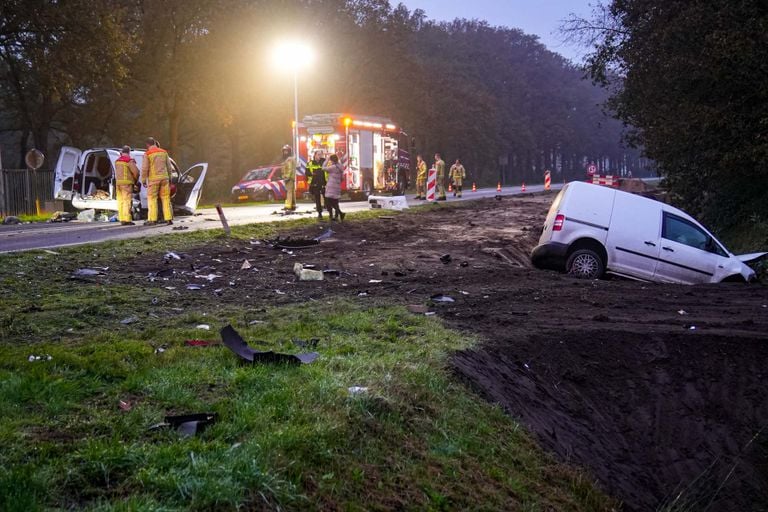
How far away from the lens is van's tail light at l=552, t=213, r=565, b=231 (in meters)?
12.6

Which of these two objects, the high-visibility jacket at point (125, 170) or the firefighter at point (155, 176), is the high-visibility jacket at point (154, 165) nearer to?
the firefighter at point (155, 176)

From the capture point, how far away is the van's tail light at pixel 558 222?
1261cm

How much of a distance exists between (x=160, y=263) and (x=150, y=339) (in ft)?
17.1

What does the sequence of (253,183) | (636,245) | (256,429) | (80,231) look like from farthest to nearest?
1. (253,183)
2. (80,231)
3. (636,245)
4. (256,429)

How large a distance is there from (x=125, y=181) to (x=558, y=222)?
1019 centimetres

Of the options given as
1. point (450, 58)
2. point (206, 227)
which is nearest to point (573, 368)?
point (206, 227)

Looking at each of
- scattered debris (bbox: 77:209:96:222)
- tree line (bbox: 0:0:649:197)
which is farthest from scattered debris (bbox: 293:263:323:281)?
tree line (bbox: 0:0:649:197)

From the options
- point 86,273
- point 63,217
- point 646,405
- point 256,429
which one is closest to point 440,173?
point 63,217

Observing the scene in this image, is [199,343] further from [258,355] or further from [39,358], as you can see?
[39,358]

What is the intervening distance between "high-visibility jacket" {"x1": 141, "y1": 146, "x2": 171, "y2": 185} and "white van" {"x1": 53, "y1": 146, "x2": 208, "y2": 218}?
2604mm

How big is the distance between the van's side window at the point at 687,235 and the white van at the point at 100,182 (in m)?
12.0

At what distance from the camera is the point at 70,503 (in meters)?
3.33

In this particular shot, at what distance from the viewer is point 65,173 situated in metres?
20.6

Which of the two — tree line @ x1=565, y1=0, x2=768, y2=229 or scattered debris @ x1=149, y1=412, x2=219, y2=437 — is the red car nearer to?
tree line @ x1=565, y1=0, x2=768, y2=229
